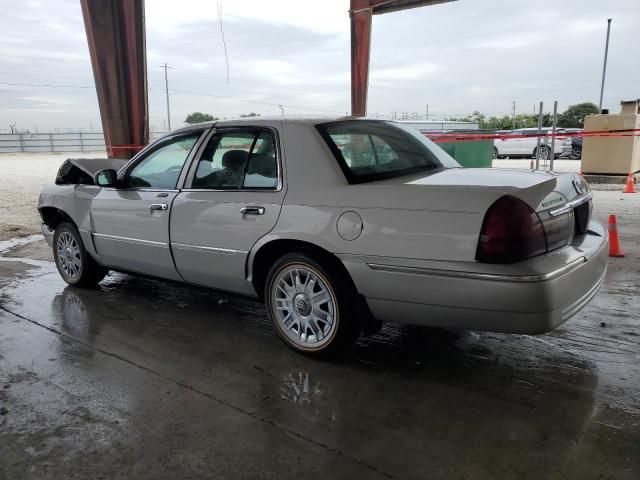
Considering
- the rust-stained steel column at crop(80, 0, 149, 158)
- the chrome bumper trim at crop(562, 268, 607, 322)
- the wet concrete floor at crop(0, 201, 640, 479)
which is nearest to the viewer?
the wet concrete floor at crop(0, 201, 640, 479)

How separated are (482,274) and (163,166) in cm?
279

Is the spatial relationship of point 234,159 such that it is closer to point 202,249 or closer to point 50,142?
point 202,249

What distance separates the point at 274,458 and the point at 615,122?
14.2 metres

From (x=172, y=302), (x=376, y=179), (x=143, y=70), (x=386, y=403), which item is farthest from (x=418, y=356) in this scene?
(x=143, y=70)

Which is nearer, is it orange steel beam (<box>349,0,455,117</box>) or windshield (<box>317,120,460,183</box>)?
windshield (<box>317,120,460,183</box>)

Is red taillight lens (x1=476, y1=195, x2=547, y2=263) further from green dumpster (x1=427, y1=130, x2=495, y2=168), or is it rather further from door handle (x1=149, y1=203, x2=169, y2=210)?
green dumpster (x1=427, y1=130, x2=495, y2=168)

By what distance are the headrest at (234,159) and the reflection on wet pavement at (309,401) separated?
1248 millimetres

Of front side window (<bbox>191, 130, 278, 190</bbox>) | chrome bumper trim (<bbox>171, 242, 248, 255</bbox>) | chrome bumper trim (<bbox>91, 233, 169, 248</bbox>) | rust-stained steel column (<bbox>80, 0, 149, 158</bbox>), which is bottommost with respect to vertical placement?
chrome bumper trim (<bbox>91, 233, 169, 248</bbox>)

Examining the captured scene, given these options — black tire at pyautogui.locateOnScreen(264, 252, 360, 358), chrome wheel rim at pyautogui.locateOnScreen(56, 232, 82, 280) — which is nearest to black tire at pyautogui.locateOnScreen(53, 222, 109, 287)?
chrome wheel rim at pyautogui.locateOnScreen(56, 232, 82, 280)

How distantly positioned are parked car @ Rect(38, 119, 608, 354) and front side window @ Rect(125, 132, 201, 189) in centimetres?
1

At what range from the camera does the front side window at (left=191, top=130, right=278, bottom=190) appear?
3602 millimetres

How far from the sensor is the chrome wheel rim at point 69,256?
521 centimetres

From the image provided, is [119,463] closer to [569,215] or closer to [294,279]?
[294,279]

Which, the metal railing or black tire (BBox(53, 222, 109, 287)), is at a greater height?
the metal railing
